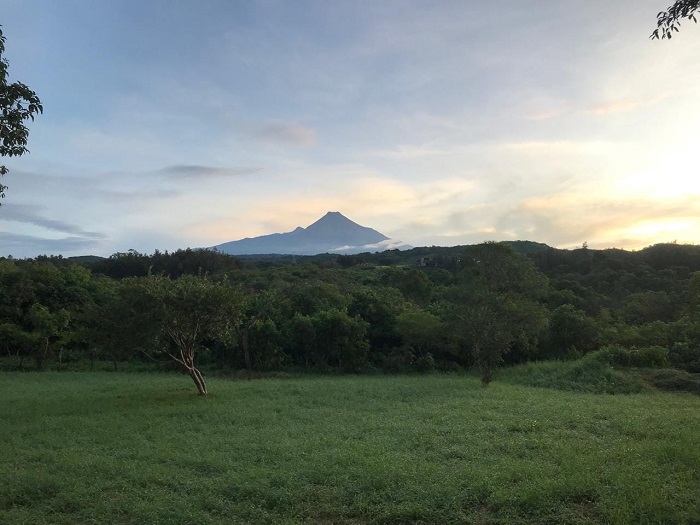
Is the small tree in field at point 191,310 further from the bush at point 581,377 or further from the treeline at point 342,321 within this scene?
the bush at point 581,377

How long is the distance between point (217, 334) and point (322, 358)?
1250 centimetres

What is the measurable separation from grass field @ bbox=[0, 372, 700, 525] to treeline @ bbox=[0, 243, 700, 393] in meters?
2.78

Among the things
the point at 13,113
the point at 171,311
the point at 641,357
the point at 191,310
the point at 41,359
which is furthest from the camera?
the point at 41,359

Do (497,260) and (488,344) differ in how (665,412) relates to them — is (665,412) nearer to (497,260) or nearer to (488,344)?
(488,344)

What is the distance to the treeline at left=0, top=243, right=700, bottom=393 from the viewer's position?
15.7 m

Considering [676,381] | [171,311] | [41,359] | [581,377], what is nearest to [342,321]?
[581,377]

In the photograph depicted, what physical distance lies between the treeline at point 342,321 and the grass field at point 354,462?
2.78 m

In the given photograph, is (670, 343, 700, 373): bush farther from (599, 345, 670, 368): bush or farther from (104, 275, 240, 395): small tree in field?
(104, 275, 240, 395): small tree in field

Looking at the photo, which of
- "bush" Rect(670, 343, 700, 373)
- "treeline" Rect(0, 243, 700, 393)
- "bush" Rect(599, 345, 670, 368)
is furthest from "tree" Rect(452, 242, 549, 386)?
"bush" Rect(670, 343, 700, 373)

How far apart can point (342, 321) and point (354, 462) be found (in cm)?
1955

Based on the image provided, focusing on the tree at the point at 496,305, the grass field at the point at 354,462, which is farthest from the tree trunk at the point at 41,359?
the tree at the point at 496,305

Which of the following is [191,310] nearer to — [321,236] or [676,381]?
[676,381]

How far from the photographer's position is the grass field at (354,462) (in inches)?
227

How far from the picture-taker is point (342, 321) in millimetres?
27141
